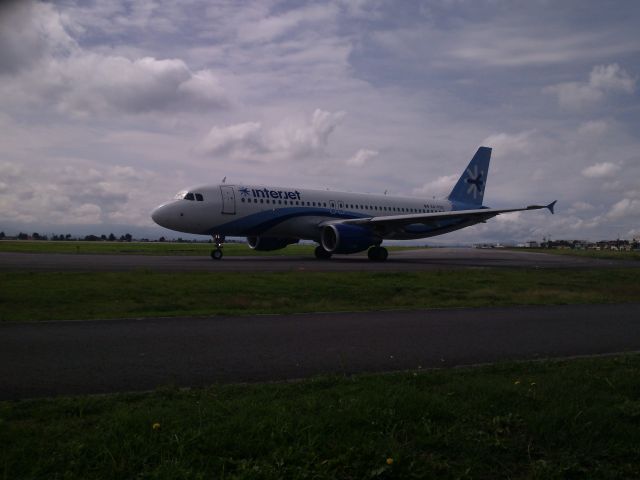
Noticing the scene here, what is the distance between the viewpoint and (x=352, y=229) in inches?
1177

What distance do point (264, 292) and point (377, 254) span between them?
17.1 metres

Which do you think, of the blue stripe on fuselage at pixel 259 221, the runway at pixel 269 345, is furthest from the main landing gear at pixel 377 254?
the runway at pixel 269 345

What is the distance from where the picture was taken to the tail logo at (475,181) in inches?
1670

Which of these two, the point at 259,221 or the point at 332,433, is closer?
the point at 332,433

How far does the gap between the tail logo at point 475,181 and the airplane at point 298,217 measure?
7047mm

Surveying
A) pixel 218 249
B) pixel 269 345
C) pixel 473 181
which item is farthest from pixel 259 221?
pixel 269 345

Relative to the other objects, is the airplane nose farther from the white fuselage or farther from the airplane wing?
the airplane wing

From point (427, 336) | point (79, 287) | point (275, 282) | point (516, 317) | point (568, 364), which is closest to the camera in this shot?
point (568, 364)

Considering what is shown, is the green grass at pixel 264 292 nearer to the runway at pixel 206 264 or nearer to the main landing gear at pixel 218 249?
the runway at pixel 206 264

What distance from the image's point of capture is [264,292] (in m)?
15.2

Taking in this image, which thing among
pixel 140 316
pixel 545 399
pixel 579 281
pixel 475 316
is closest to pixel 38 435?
pixel 545 399

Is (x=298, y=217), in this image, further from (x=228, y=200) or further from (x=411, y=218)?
(x=411, y=218)

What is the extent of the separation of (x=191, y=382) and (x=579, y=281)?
724 inches

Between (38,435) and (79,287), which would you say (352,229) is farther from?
(38,435)
